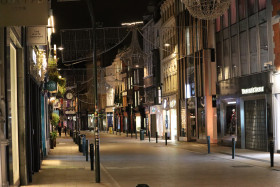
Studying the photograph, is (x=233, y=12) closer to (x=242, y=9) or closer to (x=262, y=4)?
(x=242, y=9)

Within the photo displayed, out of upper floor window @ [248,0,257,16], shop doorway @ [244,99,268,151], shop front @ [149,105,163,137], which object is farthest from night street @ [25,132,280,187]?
shop front @ [149,105,163,137]

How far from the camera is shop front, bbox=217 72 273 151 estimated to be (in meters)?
30.2

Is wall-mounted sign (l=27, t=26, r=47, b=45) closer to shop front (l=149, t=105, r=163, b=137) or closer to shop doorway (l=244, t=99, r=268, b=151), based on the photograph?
shop doorway (l=244, t=99, r=268, b=151)

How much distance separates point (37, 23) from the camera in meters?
9.29

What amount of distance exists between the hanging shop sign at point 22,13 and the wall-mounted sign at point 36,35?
27.3ft

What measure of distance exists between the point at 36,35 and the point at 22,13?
8993 millimetres

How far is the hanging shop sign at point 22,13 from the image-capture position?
9203mm

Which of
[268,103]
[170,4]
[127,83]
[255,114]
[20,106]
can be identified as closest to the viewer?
[20,106]

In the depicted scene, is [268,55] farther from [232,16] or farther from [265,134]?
[232,16]

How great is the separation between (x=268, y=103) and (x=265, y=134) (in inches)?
73.4

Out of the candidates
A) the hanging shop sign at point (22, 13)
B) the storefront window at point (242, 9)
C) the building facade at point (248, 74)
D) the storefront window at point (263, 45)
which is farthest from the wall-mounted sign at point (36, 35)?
the storefront window at point (242, 9)

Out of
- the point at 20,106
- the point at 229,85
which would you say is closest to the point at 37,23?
the point at 20,106

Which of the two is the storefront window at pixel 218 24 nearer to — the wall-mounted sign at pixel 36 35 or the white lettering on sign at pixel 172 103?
the white lettering on sign at pixel 172 103

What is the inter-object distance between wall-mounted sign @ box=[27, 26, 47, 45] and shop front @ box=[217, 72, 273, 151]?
610 inches
